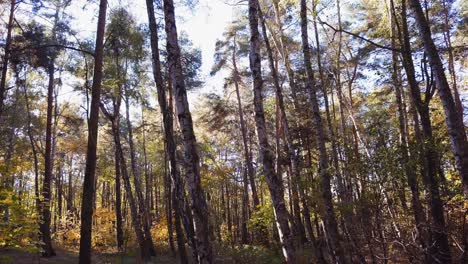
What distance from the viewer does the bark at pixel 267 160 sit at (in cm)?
655

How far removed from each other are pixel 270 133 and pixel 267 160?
11387 millimetres

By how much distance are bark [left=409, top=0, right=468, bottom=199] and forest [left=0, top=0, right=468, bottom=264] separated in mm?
26

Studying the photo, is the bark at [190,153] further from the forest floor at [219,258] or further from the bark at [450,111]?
the forest floor at [219,258]

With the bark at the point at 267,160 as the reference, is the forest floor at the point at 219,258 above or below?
below

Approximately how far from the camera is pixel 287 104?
55.7 ft

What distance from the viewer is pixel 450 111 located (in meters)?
6.03

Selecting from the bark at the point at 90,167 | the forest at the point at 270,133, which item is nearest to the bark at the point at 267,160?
the forest at the point at 270,133

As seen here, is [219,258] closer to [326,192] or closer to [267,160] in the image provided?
[326,192]

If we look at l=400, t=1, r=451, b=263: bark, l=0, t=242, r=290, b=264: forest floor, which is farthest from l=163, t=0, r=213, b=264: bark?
l=0, t=242, r=290, b=264: forest floor

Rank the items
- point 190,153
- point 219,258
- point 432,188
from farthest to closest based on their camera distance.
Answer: point 219,258 → point 432,188 → point 190,153

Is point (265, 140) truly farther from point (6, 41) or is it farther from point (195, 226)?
point (6, 41)

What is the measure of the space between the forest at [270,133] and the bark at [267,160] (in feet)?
0.09

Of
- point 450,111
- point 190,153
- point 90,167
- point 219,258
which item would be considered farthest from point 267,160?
point 219,258

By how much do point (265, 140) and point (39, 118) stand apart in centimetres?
1809
